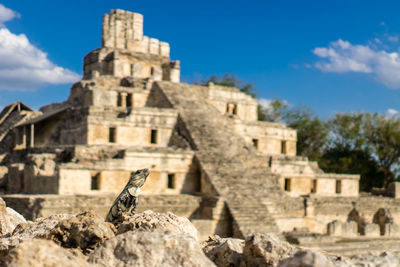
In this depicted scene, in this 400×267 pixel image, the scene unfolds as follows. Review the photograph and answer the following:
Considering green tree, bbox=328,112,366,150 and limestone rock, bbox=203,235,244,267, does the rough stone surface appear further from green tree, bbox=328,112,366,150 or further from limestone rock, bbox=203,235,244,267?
green tree, bbox=328,112,366,150

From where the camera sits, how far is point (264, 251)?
3.79 metres

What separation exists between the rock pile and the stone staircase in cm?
1342

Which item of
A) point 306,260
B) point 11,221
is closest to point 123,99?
point 11,221

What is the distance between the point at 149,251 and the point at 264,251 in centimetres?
96

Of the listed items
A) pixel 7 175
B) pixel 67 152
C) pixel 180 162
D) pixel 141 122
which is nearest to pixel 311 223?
pixel 180 162

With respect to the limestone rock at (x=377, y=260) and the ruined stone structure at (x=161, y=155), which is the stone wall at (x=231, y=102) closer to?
the ruined stone structure at (x=161, y=155)

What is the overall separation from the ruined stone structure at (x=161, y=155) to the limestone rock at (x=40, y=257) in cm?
1315

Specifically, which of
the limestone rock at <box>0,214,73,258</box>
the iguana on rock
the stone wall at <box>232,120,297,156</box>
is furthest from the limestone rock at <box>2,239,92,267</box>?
the stone wall at <box>232,120,297,156</box>

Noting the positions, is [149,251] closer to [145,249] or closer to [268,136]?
[145,249]

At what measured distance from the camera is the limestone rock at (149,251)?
328 centimetres

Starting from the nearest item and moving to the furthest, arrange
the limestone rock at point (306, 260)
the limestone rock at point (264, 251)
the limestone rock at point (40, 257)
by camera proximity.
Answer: the limestone rock at point (306, 260)
the limestone rock at point (40, 257)
the limestone rock at point (264, 251)

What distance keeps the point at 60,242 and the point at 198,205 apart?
1502 centimetres

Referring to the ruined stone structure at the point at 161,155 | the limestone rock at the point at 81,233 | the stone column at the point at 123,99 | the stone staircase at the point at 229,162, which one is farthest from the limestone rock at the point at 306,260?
the stone column at the point at 123,99

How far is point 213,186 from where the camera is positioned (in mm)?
19578
